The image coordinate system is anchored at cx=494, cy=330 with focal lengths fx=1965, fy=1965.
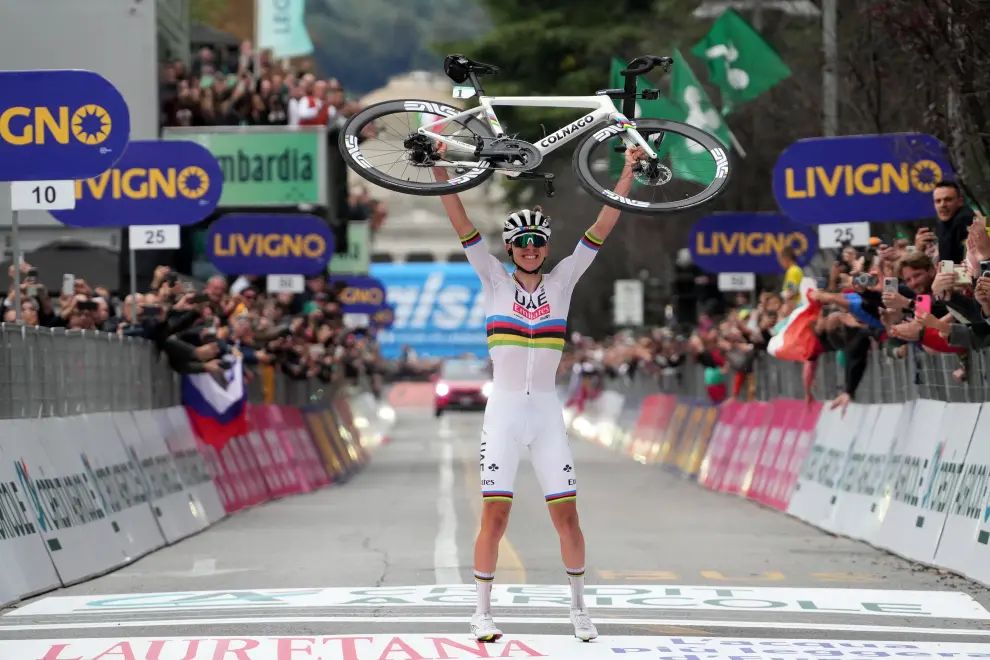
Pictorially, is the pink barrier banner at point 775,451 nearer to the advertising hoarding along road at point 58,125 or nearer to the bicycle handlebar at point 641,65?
the advertising hoarding along road at point 58,125

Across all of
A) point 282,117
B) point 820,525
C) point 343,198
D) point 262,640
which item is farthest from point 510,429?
point 343,198

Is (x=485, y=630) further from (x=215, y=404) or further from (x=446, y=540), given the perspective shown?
(x=215, y=404)

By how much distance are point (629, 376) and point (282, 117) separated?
12.0 metres

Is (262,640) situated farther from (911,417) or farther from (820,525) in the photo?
(820,525)

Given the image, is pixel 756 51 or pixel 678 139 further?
pixel 756 51

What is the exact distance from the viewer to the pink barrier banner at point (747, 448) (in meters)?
23.4

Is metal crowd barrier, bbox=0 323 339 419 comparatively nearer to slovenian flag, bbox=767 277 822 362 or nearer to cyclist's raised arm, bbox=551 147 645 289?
cyclist's raised arm, bbox=551 147 645 289

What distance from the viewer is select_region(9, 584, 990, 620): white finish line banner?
11336 millimetres

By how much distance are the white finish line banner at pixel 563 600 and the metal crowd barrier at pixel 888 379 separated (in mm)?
2117

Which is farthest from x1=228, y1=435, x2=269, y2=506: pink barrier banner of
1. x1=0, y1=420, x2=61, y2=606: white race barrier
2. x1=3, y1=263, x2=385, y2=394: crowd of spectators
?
x1=0, y1=420, x2=61, y2=606: white race barrier

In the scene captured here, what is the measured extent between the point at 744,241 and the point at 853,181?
886 centimetres

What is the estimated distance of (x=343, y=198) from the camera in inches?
1850

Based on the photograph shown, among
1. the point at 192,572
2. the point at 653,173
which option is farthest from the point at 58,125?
the point at 653,173

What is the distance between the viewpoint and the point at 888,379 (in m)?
16.9
